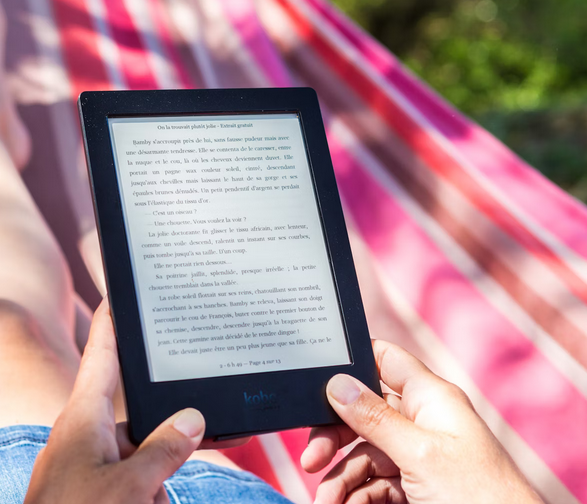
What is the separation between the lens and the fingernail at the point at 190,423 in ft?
2.11

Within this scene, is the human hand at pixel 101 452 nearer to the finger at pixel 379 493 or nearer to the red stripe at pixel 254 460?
the finger at pixel 379 493

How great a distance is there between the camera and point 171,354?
72cm

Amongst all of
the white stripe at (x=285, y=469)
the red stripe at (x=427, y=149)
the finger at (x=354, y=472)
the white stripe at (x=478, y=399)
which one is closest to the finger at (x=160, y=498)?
the finger at (x=354, y=472)

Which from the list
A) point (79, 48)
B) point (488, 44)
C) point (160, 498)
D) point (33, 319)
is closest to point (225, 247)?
point (160, 498)

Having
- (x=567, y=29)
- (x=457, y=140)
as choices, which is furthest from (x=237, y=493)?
(x=567, y=29)

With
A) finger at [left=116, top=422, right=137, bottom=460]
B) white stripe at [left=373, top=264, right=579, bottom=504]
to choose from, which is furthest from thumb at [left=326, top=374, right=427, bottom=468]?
white stripe at [left=373, top=264, right=579, bottom=504]

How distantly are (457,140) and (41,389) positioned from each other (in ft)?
3.52

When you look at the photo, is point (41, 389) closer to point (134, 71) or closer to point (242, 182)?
point (242, 182)

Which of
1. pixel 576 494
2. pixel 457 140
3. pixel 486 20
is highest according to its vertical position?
pixel 486 20

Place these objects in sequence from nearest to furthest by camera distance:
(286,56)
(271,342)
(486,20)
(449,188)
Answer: (271,342) → (449,188) → (286,56) → (486,20)

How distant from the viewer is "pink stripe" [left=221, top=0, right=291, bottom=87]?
177 cm

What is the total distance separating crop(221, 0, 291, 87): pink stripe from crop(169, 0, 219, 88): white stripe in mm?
94

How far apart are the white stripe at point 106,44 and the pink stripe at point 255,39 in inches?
13.6

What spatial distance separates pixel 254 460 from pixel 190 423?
50 centimetres
